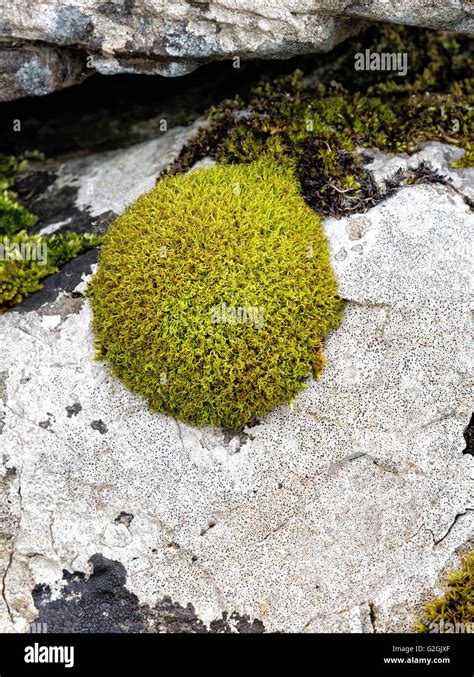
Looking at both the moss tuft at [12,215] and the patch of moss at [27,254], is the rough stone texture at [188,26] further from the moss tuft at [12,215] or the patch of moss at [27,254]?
the patch of moss at [27,254]

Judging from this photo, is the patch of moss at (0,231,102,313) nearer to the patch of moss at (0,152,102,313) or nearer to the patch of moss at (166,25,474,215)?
the patch of moss at (0,152,102,313)

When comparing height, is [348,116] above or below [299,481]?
above

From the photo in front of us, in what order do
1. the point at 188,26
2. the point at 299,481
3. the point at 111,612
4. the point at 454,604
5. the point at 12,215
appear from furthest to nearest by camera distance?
1. the point at 12,215
2. the point at 188,26
3. the point at 299,481
4. the point at 111,612
5. the point at 454,604

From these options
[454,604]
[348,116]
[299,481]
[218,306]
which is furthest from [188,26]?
[454,604]

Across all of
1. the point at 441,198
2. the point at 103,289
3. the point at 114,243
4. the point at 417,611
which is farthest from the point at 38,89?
the point at 417,611

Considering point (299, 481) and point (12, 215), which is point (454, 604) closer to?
point (299, 481)

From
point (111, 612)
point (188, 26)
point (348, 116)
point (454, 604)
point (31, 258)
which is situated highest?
point (188, 26)
